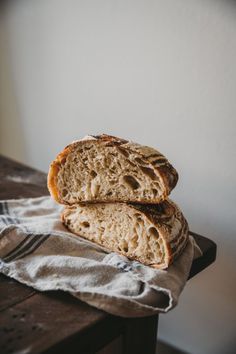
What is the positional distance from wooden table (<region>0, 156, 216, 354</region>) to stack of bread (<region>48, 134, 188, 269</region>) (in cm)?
13

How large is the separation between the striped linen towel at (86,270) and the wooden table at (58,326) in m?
0.02

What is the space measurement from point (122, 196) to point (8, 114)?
1169mm

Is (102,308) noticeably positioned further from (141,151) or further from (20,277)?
(141,151)

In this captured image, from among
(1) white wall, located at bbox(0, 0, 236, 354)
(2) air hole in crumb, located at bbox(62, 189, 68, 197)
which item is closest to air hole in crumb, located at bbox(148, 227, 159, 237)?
(2) air hole in crumb, located at bbox(62, 189, 68, 197)

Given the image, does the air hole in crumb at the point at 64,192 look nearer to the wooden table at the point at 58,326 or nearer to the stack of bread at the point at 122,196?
the stack of bread at the point at 122,196

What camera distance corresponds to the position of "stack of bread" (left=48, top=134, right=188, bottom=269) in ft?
3.51

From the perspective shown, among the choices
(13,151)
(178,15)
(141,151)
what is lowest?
(13,151)

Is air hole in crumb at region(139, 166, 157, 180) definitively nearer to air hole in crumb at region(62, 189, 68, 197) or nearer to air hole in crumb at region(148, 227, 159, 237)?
air hole in crumb at region(148, 227, 159, 237)

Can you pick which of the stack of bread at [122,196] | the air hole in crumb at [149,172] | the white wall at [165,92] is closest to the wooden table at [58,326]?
the stack of bread at [122,196]

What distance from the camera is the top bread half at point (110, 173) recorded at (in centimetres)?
107

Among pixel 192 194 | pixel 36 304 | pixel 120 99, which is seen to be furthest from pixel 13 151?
pixel 36 304

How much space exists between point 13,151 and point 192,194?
0.94 meters

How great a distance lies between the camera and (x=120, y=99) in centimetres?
166

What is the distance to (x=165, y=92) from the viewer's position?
152 cm
